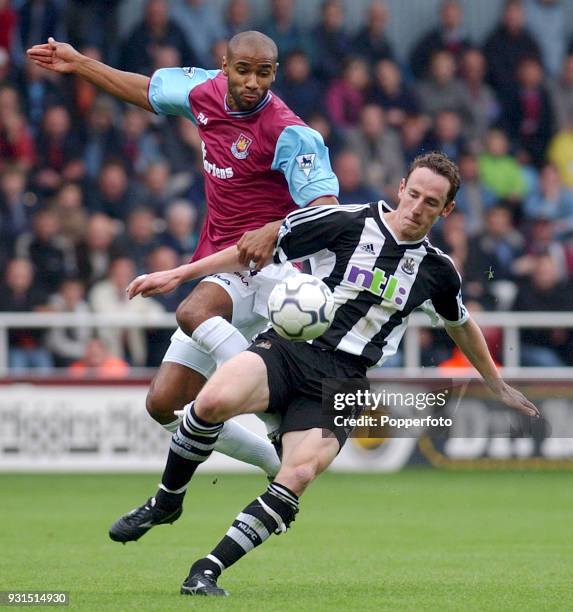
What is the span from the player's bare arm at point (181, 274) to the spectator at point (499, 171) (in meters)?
10.1

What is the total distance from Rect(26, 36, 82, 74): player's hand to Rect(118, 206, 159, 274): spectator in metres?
6.87

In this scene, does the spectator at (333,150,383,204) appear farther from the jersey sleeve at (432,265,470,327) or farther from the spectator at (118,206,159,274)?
the jersey sleeve at (432,265,470,327)

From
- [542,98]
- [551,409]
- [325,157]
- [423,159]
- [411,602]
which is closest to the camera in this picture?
[411,602]

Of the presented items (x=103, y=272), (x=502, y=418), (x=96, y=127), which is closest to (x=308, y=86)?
(x=96, y=127)

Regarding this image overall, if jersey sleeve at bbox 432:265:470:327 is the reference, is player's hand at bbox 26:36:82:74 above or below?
above

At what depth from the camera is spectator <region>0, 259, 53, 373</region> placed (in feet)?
47.2

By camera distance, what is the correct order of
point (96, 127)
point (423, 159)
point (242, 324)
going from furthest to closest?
point (96, 127) → point (242, 324) → point (423, 159)

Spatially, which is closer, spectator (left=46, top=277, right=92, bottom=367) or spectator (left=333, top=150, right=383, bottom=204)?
spectator (left=46, top=277, right=92, bottom=367)

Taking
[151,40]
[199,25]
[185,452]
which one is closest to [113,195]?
[151,40]

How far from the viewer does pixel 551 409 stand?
1417cm

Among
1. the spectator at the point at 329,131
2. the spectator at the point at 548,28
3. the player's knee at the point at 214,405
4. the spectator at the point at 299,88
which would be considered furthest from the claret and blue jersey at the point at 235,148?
the spectator at the point at 548,28

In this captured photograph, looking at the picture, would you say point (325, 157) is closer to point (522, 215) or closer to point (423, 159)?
point (423, 159)

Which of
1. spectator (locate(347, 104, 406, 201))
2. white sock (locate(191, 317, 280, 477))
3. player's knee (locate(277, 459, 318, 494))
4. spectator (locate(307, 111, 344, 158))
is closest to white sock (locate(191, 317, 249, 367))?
white sock (locate(191, 317, 280, 477))

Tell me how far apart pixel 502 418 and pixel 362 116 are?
414cm
